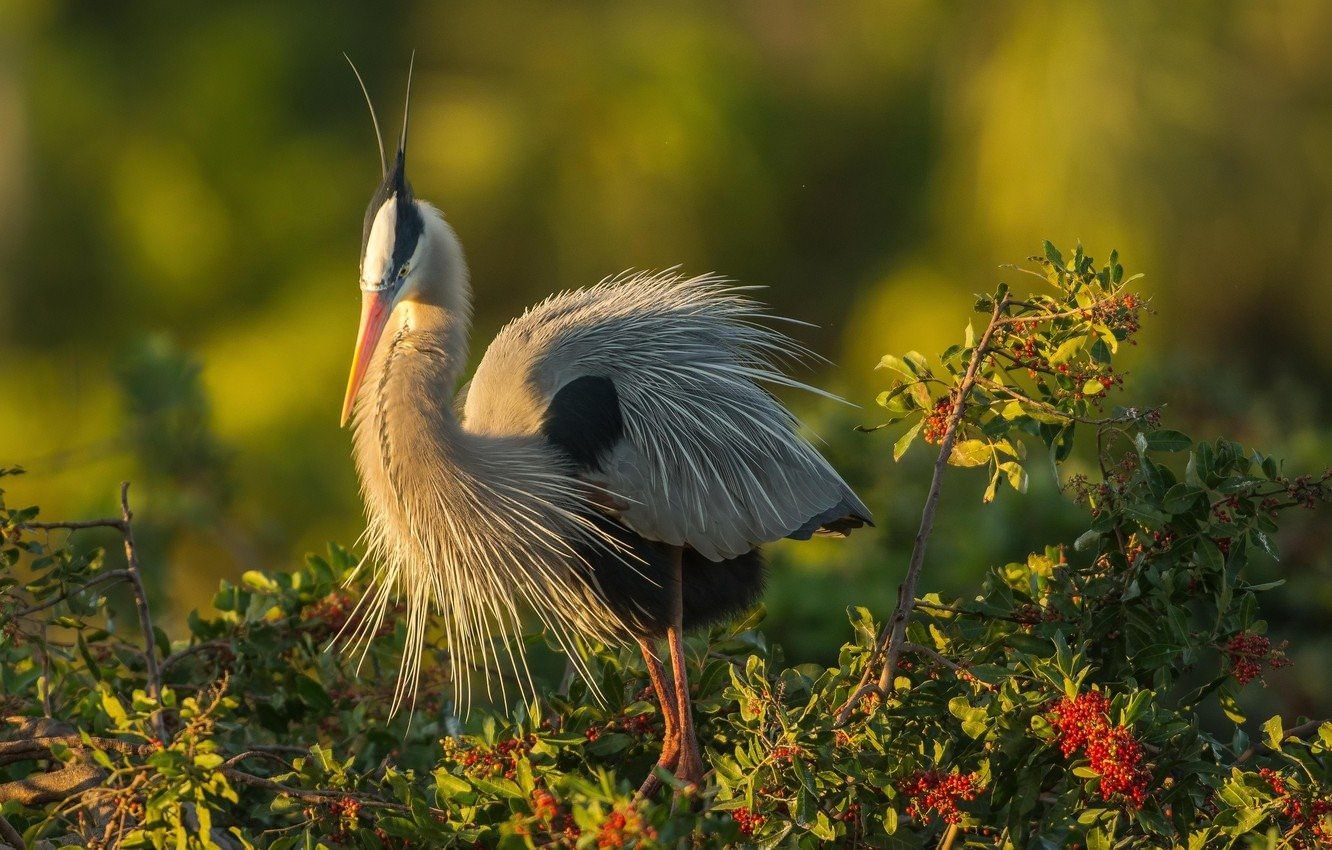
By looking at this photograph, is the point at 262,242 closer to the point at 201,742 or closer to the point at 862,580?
the point at 862,580

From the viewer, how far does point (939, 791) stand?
2.07 meters

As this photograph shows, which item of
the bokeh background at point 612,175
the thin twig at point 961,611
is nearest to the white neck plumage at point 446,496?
the thin twig at point 961,611

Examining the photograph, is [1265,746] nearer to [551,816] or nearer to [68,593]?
[551,816]

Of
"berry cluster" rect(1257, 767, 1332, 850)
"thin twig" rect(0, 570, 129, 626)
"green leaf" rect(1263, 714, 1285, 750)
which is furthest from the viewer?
"thin twig" rect(0, 570, 129, 626)

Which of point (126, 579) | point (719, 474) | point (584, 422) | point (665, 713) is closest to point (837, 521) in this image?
point (719, 474)

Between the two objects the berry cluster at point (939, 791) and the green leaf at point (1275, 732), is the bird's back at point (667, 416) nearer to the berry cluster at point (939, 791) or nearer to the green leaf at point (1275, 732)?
the berry cluster at point (939, 791)

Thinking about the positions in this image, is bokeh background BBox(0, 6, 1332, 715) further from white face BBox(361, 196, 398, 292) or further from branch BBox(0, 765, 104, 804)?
branch BBox(0, 765, 104, 804)

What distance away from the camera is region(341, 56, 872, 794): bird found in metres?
2.99

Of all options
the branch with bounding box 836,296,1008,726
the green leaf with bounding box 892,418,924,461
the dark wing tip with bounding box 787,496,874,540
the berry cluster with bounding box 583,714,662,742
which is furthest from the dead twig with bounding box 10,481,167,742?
the dark wing tip with bounding box 787,496,874,540

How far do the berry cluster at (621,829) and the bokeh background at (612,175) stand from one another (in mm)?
5871

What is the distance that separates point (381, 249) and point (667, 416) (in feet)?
2.23

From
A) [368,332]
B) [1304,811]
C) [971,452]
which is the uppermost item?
[368,332]

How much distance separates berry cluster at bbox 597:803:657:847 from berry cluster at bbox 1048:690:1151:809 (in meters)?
0.67

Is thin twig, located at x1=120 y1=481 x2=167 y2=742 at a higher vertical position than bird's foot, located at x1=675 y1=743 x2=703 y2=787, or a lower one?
higher
